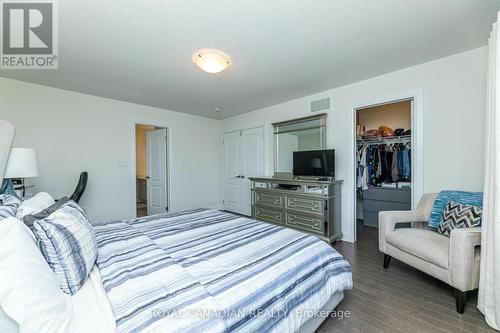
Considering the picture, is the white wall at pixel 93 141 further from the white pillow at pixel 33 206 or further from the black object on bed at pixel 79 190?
the white pillow at pixel 33 206

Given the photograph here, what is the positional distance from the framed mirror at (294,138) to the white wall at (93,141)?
2.02 meters

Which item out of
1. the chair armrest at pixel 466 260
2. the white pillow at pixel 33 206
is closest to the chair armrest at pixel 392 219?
the chair armrest at pixel 466 260

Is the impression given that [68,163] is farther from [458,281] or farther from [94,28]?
[458,281]

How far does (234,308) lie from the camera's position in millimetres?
994

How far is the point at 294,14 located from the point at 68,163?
12.7 feet

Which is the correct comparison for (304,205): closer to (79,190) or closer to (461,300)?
(461,300)

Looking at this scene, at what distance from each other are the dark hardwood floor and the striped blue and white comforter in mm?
299

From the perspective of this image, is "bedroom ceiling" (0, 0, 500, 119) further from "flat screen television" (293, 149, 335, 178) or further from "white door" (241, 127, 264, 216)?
"white door" (241, 127, 264, 216)

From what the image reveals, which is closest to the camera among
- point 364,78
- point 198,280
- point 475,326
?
point 198,280

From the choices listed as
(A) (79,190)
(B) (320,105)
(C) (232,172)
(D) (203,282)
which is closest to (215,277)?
(D) (203,282)

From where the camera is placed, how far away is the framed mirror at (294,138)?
365 cm

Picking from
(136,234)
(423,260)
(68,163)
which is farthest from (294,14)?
(68,163)

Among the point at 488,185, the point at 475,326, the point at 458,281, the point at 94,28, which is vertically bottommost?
the point at 475,326

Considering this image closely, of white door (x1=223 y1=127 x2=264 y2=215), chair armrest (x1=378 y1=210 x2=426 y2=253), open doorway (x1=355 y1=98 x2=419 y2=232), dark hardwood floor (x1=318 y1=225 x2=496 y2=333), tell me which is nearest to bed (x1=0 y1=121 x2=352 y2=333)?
dark hardwood floor (x1=318 y1=225 x2=496 y2=333)
